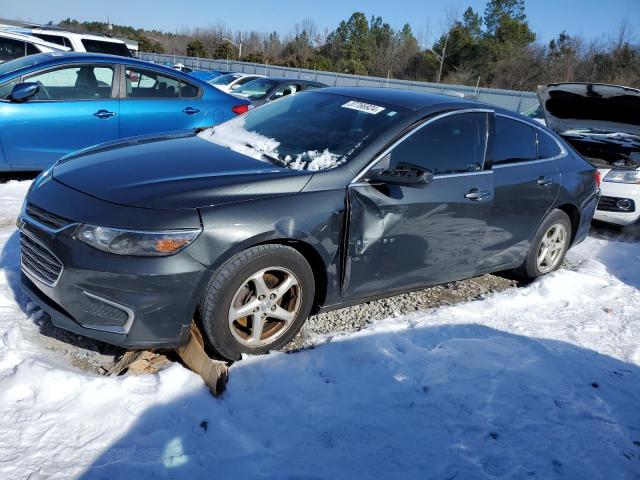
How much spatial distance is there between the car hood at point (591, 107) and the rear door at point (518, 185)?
7.90 feet

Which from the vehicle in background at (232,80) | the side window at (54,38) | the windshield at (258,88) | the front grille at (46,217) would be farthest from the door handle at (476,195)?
the vehicle in background at (232,80)

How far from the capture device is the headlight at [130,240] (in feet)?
8.32

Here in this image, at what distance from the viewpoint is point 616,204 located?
636cm

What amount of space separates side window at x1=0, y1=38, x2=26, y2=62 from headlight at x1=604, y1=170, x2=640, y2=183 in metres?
9.88

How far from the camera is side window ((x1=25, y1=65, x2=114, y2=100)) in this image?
5691 mm

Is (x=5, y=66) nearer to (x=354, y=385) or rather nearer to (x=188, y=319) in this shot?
(x=188, y=319)

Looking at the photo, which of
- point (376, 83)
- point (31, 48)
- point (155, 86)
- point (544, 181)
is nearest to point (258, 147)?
point (544, 181)

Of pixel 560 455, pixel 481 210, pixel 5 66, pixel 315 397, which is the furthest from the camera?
pixel 5 66

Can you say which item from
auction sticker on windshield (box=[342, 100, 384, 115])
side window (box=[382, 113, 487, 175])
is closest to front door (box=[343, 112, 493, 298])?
side window (box=[382, 113, 487, 175])

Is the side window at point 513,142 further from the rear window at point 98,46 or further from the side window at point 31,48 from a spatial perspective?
the rear window at point 98,46

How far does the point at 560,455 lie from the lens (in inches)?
101

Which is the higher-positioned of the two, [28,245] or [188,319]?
[28,245]

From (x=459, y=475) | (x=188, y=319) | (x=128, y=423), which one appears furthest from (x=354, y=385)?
(x=128, y=423)

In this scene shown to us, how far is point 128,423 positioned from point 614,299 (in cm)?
400
